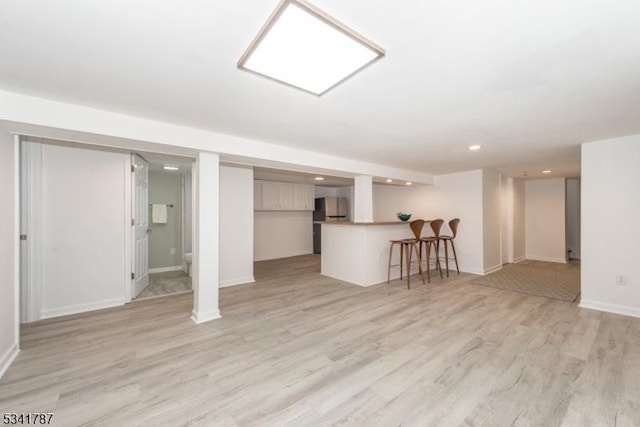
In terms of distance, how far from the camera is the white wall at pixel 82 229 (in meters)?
3.04

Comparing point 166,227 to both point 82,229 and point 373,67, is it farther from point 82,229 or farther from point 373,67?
point 373,67

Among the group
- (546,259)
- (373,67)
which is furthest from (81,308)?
(546,259)

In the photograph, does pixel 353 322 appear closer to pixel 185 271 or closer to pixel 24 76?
pixel 24 76

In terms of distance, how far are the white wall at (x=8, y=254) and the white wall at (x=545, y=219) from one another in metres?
9.34

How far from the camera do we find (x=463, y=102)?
6.94 feet

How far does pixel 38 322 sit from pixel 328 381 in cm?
337

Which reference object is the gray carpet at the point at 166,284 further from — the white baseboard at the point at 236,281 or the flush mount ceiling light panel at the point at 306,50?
the flush mount ceiling light panel at the point at 306,50

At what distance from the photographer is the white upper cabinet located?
6771mm

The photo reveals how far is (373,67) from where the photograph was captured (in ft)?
5.27

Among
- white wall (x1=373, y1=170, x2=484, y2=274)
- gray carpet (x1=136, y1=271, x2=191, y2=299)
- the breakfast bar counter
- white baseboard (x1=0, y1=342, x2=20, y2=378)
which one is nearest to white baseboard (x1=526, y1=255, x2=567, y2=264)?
white wall (x1=373, y1=170, x2=484, y2=274)

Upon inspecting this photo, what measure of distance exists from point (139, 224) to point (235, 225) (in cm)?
140

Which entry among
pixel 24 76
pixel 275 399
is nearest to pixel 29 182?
pixel 24 76

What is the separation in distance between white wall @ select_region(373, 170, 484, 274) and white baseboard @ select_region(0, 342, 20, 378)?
6.16 m

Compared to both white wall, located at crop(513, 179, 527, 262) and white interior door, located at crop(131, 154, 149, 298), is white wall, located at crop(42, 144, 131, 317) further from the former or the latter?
white wall, located at crop(513, 179, 527, 262)
